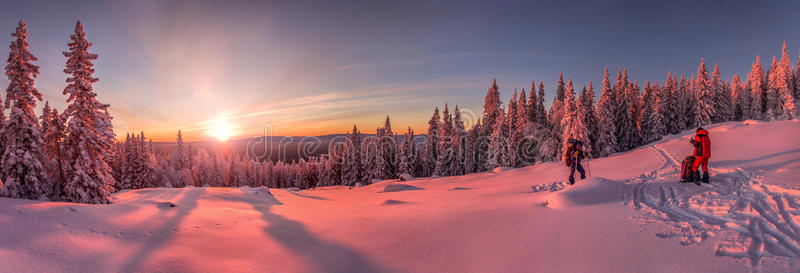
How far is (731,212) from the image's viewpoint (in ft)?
19.1

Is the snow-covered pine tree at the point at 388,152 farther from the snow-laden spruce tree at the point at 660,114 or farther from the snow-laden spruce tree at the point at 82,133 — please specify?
the snow-laden spruce tree at the point at 660,114

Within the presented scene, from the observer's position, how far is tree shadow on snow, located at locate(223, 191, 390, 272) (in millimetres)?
4992

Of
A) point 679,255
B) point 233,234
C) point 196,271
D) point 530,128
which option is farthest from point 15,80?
point 530,128

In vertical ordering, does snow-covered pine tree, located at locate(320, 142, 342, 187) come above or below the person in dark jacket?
below

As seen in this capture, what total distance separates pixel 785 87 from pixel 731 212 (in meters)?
70.9

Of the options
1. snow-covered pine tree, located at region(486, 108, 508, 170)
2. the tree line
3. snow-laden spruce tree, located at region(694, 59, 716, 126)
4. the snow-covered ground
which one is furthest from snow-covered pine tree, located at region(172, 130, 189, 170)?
snow-laden spruce tree, located at region(694, 59, 716, 126)

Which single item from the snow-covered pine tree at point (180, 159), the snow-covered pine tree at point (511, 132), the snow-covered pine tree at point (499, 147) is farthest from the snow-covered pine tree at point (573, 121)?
the snow-covered pine tree at point (180, 159)

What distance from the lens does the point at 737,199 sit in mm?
6688

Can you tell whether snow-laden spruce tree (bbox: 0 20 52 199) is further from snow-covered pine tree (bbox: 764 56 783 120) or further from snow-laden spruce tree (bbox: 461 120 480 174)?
snow-covered pine tree (bbox: 764 56 783 120)

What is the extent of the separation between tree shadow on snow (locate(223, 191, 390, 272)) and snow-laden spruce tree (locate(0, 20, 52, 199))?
1733cm

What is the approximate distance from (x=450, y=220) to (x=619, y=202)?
14.9 ft

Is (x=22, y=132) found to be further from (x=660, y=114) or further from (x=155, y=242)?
(x=660, y=114)

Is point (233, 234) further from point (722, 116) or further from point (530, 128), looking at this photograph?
point (722, 116)

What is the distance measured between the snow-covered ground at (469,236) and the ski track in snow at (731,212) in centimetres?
3
